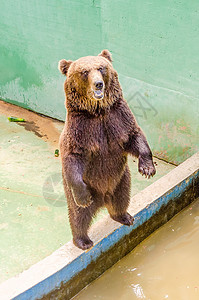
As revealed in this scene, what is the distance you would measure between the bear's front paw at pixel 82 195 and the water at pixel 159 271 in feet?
2.69

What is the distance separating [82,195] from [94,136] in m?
0.39

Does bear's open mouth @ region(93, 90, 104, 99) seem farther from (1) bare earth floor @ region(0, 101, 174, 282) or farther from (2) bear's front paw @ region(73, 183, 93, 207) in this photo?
(1) bare earth floor @ region(0, 101, 174, 282)

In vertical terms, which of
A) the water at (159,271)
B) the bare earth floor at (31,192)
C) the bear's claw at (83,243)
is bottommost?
the bare earth floor at (31,192)

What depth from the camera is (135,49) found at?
4492 mm

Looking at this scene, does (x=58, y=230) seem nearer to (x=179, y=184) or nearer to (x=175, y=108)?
(x=179, y=184)

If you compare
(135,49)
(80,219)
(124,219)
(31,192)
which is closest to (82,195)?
(80,219)

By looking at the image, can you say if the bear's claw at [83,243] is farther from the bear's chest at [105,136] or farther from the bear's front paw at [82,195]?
the bear's chest at [105,136]

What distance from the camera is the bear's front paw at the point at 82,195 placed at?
2494mm

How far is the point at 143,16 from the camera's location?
427 cm

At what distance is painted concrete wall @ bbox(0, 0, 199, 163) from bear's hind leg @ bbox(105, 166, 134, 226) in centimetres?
→ 170

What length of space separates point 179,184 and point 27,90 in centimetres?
332

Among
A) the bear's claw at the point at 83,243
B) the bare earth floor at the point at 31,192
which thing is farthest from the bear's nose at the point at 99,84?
the bare earth floor at the point at 31,192

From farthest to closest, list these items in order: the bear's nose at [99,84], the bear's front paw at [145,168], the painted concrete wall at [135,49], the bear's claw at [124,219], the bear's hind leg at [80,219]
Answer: the painted concrete wall at [135,49], the bear's claw at [124,219], the bear's hind leg at [80,219], the bear's front paw at [145,168], the bear's nose at [99,84]

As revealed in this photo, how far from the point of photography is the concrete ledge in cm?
257
